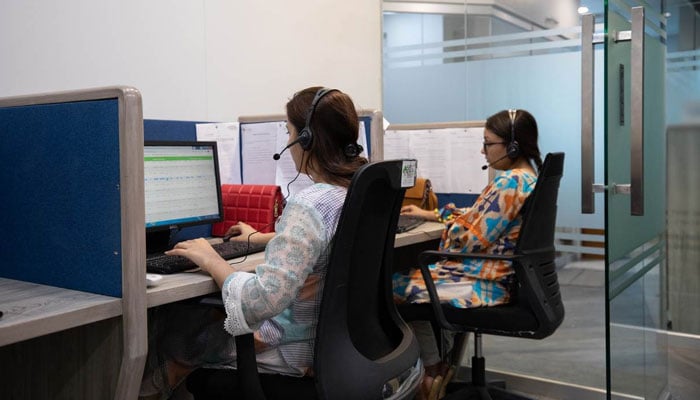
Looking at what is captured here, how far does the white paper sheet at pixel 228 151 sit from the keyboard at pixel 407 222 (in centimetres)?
59

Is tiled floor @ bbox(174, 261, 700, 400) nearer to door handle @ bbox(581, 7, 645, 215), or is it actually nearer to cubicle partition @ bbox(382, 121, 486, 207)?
cubicle partition @ bbox(382, 121, 486, 207)

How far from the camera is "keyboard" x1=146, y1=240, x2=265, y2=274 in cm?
158

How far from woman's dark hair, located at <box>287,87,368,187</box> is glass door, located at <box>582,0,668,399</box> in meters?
0.89

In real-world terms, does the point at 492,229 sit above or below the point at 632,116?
below

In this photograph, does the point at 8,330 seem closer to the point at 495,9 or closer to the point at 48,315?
the point at 48,315

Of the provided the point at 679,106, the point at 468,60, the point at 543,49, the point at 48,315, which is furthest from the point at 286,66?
the point at 48,315

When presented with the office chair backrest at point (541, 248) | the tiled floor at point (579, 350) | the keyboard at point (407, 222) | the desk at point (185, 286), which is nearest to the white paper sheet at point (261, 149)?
the keyboard at point (407, 222)

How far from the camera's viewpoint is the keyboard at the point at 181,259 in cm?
158

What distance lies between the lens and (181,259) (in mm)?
1647

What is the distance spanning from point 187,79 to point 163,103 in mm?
180

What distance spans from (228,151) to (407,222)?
695 mm

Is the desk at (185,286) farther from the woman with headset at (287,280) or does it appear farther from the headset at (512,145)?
the headset at (512,145)

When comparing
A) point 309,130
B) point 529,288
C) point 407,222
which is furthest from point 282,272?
point 407,222

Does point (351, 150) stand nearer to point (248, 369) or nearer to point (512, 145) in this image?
point (248, 369)
